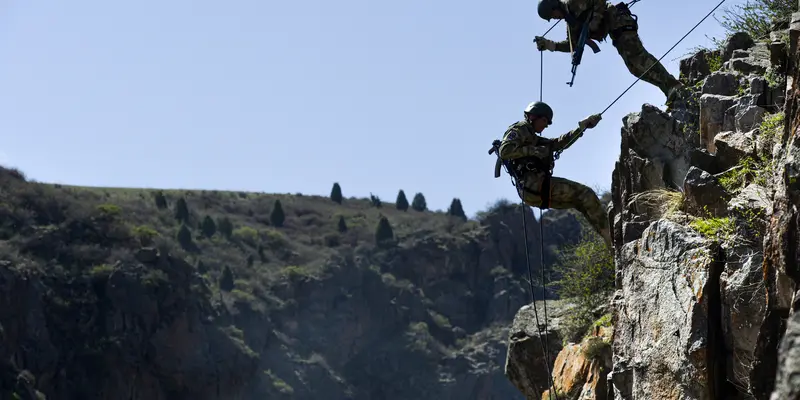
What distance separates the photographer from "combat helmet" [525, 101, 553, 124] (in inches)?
642

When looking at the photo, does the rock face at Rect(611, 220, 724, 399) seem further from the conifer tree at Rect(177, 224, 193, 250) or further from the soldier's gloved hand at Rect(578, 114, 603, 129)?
the conifer tree at Rect(177, 224, 193, 250)

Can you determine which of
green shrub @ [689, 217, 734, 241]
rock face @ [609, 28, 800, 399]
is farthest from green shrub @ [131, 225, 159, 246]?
green shrub @ [689, 217, 734, 241]

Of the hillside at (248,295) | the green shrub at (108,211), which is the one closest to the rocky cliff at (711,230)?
the hillside at (248,295)

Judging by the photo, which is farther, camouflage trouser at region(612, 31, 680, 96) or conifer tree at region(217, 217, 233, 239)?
conifer tree at region(217, 217, 233, 239)

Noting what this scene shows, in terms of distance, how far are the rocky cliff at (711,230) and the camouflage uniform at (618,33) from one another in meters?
1.25

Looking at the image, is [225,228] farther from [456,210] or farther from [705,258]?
[705,258]

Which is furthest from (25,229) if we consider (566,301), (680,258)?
(680,258)

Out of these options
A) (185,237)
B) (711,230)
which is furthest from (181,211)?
(711,230)

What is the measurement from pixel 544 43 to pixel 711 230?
21.3 feet

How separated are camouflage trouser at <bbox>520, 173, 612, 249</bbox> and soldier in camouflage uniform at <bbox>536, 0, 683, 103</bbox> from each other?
92.2 inches

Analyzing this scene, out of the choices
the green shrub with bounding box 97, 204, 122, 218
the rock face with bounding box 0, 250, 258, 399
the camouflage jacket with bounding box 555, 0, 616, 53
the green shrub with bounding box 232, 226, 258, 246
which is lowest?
the rock face with bounding box 0, 250, 258, 399

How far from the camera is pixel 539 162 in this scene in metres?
16.2

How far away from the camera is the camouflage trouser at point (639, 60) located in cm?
1772

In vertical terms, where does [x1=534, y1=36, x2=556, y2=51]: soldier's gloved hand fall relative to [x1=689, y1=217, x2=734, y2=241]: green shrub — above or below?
above
